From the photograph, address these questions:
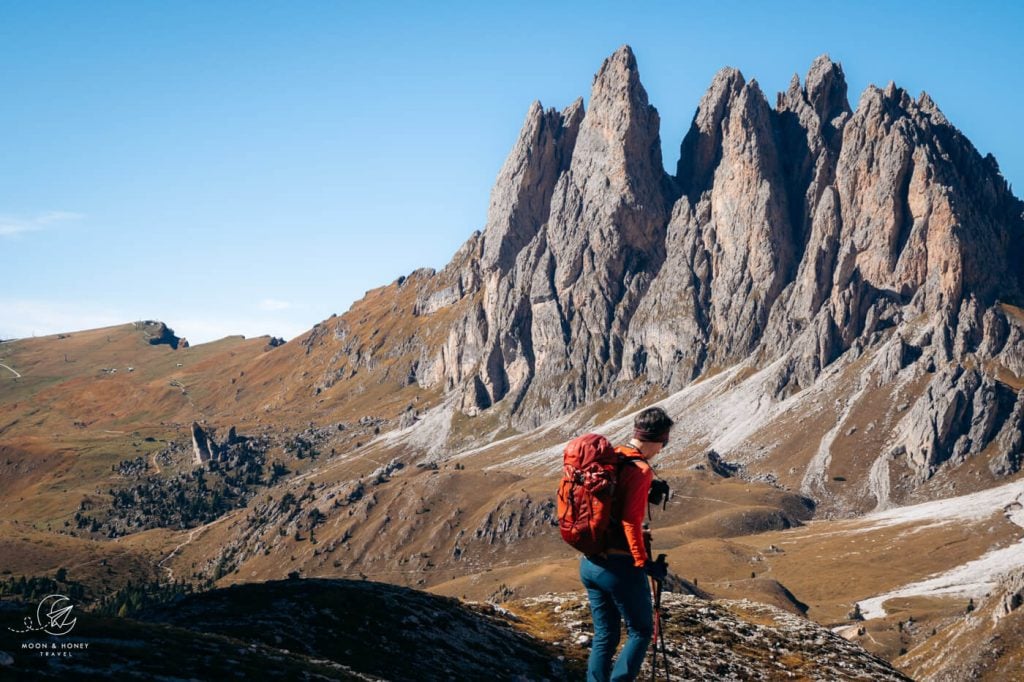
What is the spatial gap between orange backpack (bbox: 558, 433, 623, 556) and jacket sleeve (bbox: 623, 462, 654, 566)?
362mm

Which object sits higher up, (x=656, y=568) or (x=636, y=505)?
(x=636, y=505)

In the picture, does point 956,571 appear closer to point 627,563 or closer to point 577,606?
point 577,606

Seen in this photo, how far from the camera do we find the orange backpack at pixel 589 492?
808 inches

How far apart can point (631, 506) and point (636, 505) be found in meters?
0.12

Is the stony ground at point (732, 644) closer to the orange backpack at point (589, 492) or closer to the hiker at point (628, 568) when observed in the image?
the hiker at point (628, 568)

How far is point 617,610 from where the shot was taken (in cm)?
2142

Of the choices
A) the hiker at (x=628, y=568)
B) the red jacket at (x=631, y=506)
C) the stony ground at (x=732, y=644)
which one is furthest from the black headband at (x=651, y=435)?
the stony ground at (x=732, y=644)

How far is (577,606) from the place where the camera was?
152 ft

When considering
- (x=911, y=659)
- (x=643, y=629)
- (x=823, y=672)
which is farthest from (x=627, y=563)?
(x=911, y=659)

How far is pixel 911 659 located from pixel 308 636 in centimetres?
9559

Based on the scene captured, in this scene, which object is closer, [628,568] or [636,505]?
[636,505]

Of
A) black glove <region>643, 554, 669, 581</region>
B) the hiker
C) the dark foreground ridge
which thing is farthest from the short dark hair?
the dark foreground ridge

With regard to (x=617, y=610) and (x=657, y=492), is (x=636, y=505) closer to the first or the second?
(x=657, y=492)

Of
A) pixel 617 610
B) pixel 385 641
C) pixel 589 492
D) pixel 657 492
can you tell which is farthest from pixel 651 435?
pixel 385 641
